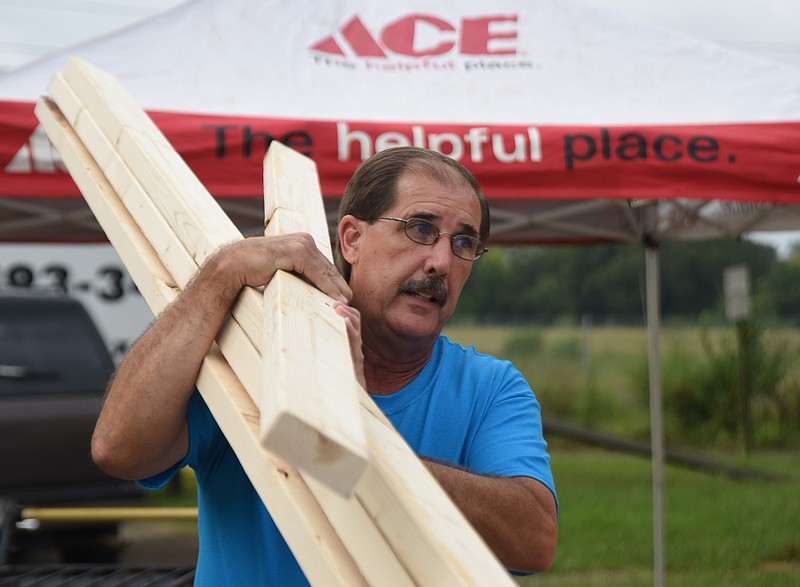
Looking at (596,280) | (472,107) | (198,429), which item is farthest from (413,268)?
(596,280)

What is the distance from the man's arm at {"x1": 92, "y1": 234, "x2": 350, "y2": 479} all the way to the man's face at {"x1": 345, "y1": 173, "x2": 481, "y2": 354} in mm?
294

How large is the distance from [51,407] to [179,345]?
17.3 ft

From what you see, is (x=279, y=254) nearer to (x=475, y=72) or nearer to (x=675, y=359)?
(x=475, y=72)

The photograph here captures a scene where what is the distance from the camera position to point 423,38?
457 cm

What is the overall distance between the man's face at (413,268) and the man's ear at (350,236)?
0.14 ft

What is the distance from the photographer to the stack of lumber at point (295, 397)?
102cm

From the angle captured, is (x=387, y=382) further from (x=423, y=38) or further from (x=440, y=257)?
(x=423, y=38)

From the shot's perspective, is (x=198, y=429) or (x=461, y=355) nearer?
(x=198, y=429)

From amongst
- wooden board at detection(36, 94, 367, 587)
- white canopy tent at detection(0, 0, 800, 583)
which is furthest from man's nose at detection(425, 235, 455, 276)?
white canopy tent at detection(0, 0, 800, 583)

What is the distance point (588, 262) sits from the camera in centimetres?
3133

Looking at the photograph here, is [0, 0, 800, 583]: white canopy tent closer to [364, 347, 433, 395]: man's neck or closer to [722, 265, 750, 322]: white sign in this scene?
[364, 347, 433, 395]: man's neck

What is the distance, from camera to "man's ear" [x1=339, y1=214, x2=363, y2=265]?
1972 millimetres

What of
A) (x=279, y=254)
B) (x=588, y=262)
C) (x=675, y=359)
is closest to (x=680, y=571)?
(x=279, y=254)

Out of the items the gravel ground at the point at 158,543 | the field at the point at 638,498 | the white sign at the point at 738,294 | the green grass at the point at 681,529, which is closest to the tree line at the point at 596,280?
the field at the point at 638,498
